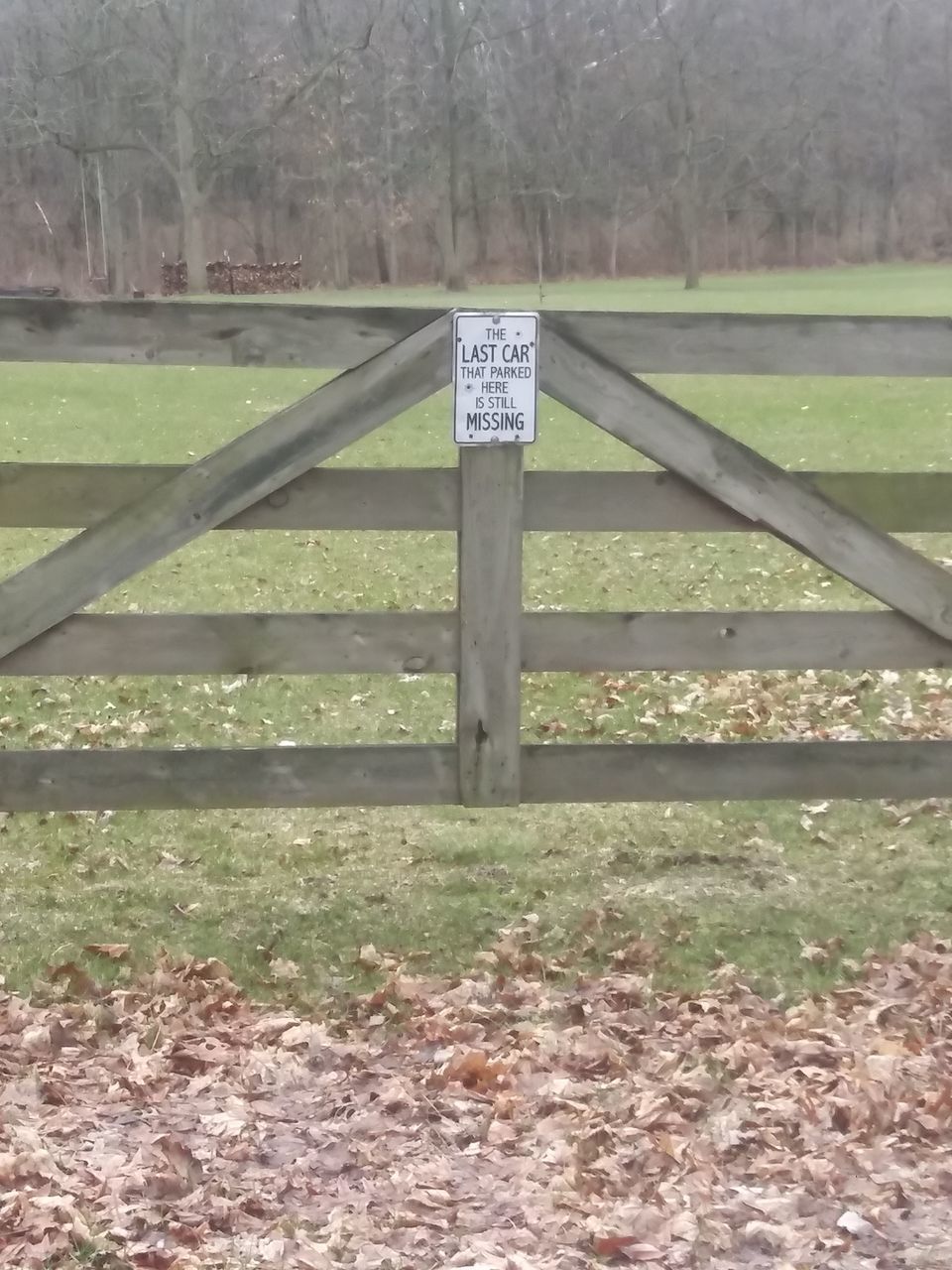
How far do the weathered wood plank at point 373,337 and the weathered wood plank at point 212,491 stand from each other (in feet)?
0.32

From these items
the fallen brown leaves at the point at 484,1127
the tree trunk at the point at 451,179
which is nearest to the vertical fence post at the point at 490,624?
the fallen brown leaves at the point at 484,1127

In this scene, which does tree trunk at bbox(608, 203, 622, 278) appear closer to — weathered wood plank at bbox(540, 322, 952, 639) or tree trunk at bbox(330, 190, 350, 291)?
tree trunk at bbox(330, 190, 350, 291)

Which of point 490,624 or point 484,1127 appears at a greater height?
point 490,624

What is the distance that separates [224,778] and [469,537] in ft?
3.64

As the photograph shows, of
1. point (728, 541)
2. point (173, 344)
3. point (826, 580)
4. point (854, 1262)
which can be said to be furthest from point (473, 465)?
point (728, 541)

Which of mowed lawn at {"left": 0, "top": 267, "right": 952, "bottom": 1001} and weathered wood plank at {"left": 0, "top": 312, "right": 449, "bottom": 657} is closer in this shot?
weathered wood plank at {"left": 0, "top": 312, "right": 449, "bottom": 657}

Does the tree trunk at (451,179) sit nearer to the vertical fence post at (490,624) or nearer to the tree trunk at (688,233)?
the tree trunk at (688,233)

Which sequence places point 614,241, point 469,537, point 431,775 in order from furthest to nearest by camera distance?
point 614,241
point 431,775
point 469,537

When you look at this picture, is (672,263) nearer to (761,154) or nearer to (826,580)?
(761,154)

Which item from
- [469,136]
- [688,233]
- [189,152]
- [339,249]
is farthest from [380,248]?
[189,152]

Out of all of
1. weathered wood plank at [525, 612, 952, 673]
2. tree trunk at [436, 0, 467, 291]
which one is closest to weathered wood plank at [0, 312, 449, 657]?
weathered wood plank at [525, 612, 952, 673]

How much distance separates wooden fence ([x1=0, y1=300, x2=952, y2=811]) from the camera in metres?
4.22

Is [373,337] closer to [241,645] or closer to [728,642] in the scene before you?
[241,645]

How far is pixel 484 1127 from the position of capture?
11.9ft
